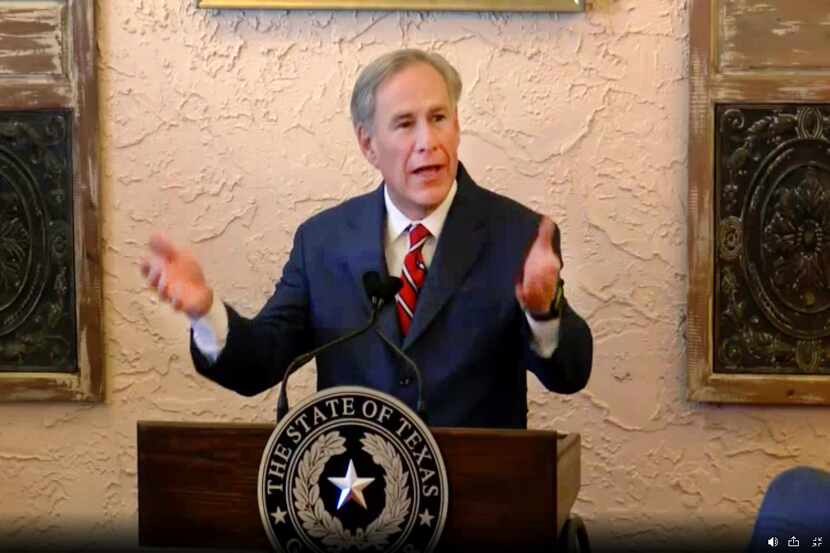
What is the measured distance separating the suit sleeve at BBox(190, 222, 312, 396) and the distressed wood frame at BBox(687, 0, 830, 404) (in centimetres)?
84

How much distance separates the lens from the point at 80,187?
2.76 m

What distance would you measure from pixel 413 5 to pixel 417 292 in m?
0.79

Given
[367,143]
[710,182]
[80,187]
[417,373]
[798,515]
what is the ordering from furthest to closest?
[80,187] < [710,182] < [367,143] < [798,515] < [417,373]

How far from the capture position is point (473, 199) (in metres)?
2.17

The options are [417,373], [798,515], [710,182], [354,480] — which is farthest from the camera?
[710,182]

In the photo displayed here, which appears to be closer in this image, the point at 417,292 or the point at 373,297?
the point at 373,297

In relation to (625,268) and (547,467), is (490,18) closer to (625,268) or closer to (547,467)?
(625,268)

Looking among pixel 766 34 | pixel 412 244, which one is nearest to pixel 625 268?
pixel 766 34

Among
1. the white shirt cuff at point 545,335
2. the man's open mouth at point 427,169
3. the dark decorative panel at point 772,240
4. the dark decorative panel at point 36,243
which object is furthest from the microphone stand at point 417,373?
the dark decorative panel at point 36,243

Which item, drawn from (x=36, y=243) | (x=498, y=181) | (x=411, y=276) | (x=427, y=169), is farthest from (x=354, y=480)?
(x=36, y=243)

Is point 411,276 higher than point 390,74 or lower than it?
lower

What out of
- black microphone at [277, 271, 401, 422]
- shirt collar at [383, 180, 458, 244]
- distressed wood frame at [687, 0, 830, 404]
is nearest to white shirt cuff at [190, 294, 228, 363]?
black microphone at [277, 271, 401, 422]

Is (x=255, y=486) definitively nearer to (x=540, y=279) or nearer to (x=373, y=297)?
(x=373, y=297)

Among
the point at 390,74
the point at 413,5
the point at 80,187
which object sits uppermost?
the point at 413,5
